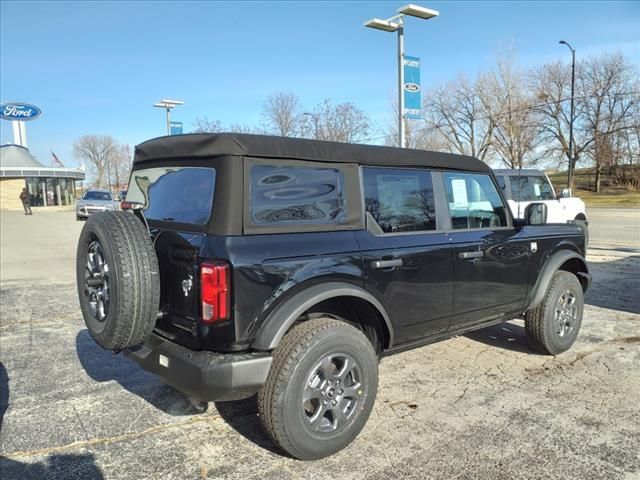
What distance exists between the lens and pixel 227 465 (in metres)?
3.00

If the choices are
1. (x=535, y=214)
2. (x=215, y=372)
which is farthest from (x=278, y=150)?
(x=535, y=214)

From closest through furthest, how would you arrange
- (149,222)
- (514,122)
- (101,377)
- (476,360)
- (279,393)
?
(279,393)
(149,222)
(101,377)
(476,360)
(514,122)

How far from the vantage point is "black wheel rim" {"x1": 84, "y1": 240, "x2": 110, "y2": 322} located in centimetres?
309

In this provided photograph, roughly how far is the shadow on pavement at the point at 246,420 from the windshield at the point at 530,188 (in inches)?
345

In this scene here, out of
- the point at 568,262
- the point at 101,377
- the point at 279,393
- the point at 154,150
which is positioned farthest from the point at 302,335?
the point at 568,262

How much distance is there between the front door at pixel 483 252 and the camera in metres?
3.91

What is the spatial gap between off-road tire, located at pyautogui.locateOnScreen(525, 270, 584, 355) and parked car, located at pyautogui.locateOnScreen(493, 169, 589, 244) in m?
5.78

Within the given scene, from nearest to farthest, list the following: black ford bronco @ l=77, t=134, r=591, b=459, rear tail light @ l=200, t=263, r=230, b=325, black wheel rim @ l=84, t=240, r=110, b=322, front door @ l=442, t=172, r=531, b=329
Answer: rear tail light @ l=200, t=263, r=230, b=325
black ford bronco @ l=77, t=134, r=591, b=459
black wheel rim @ l=84, t=240, r=110, b=322
front door @ l=442, t=172, r=531, b=329

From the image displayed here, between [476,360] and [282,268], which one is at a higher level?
[282,268]

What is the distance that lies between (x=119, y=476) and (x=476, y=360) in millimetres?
3223

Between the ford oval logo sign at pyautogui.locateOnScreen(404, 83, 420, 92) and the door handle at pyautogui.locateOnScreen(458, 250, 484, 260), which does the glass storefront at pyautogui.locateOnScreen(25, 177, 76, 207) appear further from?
the door handle at pyautogui.locateOnScreen(458, 250, 484, 260)

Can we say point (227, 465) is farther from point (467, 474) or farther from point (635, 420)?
point (635, 420)

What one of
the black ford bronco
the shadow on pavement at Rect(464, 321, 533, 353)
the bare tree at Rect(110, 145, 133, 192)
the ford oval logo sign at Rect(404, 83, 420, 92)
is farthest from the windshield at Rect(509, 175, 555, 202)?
the bare tree at Rect(110, 145, 133, 192)

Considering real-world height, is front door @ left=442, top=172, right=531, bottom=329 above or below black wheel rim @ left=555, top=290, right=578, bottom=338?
above
